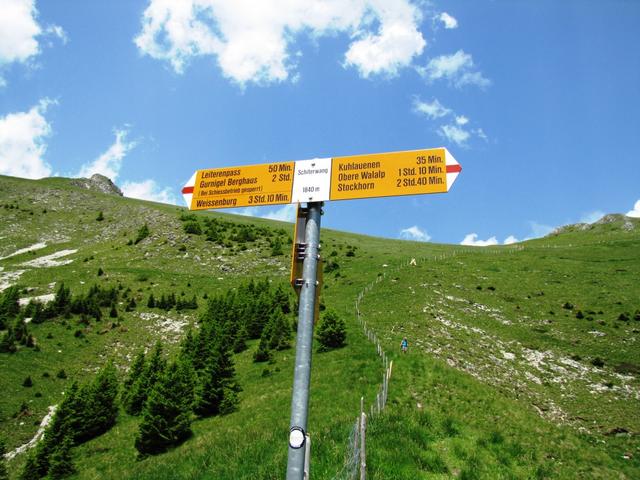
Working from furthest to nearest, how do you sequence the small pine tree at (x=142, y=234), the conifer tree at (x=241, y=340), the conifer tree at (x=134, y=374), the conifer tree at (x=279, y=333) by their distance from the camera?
the small pine tree at (x=142, y=234) < the conifer tree at (x=241, y=340) < the conifer tree at (x=279, y=333) < the conifer tree at (x=134, y=374)

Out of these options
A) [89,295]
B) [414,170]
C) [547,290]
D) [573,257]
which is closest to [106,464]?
[414,170]

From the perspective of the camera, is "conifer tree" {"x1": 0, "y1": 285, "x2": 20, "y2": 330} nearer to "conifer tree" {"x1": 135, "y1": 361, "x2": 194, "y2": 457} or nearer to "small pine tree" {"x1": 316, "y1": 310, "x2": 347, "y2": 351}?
"conifer tree" {"x1": 135, "y1": 361, "x2": 194, "y2": 457}

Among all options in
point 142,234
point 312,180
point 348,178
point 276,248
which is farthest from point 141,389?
point 142,234

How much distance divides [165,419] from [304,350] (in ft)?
70.9

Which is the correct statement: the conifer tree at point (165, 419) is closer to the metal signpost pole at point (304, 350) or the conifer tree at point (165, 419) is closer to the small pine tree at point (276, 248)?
the metal signpost pole at point (304, 350)

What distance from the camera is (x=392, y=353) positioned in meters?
27.8

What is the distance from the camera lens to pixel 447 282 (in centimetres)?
5434

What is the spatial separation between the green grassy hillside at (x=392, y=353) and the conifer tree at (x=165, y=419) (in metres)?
1.05

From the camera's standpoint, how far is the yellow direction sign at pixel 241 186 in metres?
5.84

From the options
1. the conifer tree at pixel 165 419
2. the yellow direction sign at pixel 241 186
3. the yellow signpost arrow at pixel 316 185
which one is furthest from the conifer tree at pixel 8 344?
the yellow signpost arrow at pixel 316 185

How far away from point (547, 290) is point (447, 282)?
13065 mm

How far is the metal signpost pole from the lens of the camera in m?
4.24

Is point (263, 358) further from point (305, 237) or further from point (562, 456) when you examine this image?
point (305, 237)

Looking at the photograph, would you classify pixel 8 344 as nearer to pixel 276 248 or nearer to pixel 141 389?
pixel 141 389
